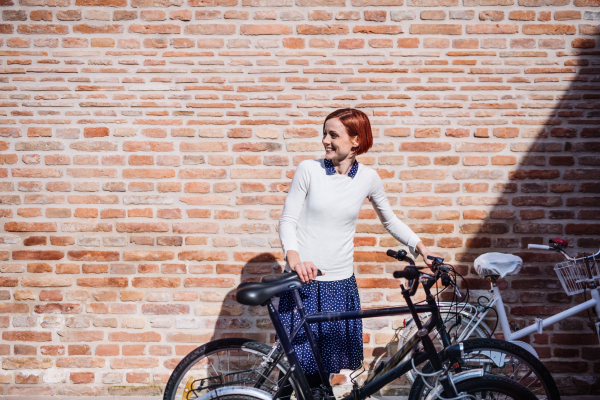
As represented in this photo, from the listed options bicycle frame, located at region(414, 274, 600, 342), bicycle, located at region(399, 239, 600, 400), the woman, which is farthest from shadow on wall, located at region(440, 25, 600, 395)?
the woman

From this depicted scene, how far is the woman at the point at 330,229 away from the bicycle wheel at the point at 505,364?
45cm

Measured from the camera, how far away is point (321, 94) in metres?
3.24

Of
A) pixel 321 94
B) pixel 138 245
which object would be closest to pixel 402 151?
pixel 321 94

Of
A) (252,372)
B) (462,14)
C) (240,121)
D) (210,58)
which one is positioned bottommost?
(252,372)

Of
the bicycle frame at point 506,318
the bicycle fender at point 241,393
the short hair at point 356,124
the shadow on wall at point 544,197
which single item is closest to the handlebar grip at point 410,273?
the short hair at point 356,124

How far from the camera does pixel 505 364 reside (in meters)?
2.32

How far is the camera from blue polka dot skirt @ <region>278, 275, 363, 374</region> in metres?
2.27

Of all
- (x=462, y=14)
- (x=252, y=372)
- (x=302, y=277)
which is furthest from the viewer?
(x=462, y=14)

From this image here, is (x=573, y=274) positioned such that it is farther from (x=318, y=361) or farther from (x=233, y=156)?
(x=233, y=156)

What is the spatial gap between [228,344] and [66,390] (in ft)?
5.89

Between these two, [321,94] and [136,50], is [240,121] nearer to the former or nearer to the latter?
[321,94]

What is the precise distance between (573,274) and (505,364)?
1.13 m

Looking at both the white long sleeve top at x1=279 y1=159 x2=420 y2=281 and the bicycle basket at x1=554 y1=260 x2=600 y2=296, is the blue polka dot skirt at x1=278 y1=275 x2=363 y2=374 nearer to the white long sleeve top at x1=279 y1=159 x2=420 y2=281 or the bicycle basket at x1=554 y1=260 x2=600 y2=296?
the white long sleeve top at x1=279 y1=159 x2=420 y2=281

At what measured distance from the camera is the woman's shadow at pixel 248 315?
327 cm
